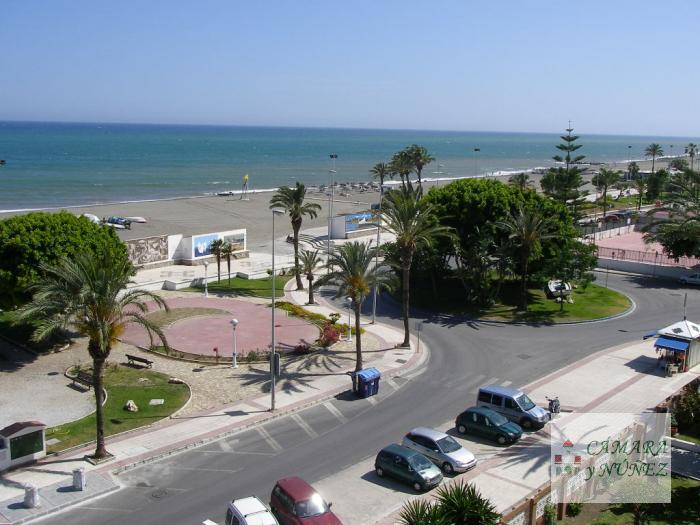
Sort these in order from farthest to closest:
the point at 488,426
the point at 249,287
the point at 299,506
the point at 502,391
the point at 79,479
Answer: the point at 249,287
the point at 502,391
the point at 488,426
the point at 79,479
the point at 299,506

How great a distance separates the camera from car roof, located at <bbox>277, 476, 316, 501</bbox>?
61.8 ft

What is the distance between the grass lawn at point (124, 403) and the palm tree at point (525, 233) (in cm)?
2288

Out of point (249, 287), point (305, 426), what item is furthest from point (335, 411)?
point (249, 287)

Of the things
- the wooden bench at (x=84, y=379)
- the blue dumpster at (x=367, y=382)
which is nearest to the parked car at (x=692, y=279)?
the blue dumpster at (x=367, y=382)

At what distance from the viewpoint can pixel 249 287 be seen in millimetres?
50656

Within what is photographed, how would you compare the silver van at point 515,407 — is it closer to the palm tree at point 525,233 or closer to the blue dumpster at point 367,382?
the blue dumpster at point 367,382

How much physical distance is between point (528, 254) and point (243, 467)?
85.3 feet

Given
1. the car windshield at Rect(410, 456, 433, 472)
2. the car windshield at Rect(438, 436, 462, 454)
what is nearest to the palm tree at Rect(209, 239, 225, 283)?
the car windshield at Rect(438, 436, 462, 454)

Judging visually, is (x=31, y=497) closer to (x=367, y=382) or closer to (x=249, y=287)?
(x=367, y=382)

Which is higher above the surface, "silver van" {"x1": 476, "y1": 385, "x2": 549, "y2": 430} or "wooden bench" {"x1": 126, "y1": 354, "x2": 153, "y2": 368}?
"silver van" {"x1": 476, "y1": 385, "x2": 549, "y2": 430}

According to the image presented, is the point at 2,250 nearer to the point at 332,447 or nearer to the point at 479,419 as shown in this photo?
the point at 332,447

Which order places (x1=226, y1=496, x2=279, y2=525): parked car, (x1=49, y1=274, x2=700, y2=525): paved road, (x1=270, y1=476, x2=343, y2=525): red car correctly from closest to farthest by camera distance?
(x1=226, y1=496, x2=279, y2=525): parked car → (x1=270, y1=476, x2=343, y2=525): red car → (x1=49, y1=274, x2=700, y2=525): paved road

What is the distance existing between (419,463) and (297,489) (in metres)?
4.42

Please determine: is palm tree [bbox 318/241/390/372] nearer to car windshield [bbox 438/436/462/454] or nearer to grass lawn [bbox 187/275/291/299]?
car windshield [bbox 438/436/462/454]
